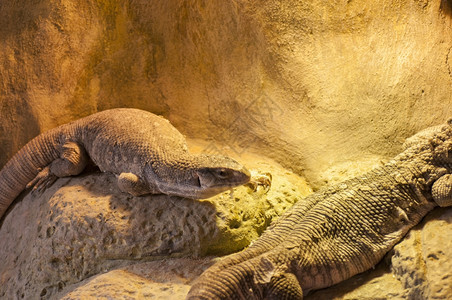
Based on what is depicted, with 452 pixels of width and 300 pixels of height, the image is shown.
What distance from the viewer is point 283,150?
5012 mm

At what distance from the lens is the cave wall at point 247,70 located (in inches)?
178

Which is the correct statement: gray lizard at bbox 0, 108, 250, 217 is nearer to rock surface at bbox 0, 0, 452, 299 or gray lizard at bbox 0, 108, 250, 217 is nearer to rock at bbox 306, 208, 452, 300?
rock surface at bbox 0, 0, 452, 299

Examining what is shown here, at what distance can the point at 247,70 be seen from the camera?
519cm

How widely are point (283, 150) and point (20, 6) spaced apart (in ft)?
10.8

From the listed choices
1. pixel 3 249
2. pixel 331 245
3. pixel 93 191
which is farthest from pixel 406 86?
pixel 3 249

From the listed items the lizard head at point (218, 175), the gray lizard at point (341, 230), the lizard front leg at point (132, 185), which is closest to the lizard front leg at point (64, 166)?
the lizard front leg at point (132, 185)

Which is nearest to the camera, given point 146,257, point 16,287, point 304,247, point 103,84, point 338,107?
point 304,247

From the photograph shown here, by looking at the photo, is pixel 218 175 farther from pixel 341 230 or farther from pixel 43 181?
pixel 43 181

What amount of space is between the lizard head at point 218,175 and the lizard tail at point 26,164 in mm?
1901

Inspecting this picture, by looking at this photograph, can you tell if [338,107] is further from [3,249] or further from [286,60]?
[3,249]

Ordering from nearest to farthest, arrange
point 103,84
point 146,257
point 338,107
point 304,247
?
point 304,247
point 146,257
point 338,107
point 103,84

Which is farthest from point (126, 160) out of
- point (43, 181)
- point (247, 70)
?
point (247, 70)

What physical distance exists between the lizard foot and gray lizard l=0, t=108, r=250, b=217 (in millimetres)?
520

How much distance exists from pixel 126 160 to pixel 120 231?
791mm
